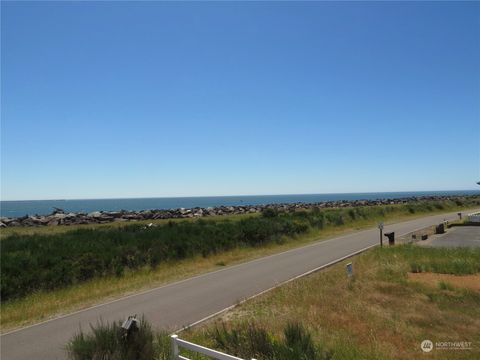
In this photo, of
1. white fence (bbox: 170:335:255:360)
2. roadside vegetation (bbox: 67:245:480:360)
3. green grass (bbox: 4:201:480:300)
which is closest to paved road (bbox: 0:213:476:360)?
roadside vegetation (bbox: 67:245:480:360)

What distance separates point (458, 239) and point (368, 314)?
18357 millimetres

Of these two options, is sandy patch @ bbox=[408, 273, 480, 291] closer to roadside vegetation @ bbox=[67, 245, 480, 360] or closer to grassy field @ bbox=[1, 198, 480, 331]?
roadside vegetation @ bbox=[67, 245, 480, 360]

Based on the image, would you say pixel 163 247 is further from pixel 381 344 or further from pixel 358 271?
pixel 381 344

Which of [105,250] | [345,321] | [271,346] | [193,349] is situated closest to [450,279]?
[345,321]

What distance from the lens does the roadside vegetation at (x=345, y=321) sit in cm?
629

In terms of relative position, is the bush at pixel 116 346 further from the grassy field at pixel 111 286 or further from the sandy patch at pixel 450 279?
the sandy patch at pixel 450 279

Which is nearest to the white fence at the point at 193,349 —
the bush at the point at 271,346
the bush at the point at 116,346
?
the bush at the point at 116,346

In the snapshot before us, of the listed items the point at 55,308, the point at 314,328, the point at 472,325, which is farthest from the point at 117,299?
the point at 472,325

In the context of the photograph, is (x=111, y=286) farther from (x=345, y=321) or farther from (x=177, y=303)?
(x=345, y=321)

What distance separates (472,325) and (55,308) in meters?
11.3

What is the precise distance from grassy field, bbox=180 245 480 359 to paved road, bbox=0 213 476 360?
1083 mm

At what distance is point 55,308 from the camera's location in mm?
12016

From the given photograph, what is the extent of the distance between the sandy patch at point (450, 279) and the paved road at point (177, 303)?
4.44m

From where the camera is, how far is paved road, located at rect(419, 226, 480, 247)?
22.3 meters
